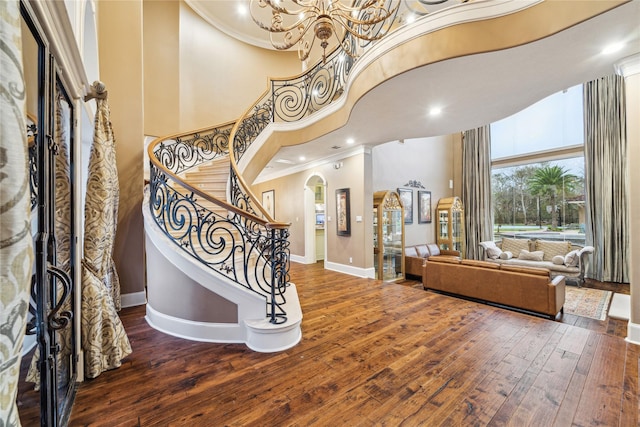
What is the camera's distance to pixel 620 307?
424cm

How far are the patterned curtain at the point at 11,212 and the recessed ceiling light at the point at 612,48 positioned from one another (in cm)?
397

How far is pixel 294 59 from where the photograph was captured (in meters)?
7.72

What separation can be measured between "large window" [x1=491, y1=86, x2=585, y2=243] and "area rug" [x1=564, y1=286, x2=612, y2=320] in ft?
6.55

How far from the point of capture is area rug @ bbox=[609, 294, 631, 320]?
3818 mm

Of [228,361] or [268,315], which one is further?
[268,315]

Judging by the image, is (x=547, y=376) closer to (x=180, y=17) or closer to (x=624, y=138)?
(x=624, y=138)

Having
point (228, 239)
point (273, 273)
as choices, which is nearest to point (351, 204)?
point (228, 239)

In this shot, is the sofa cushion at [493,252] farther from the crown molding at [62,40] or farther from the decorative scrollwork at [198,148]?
the crown molding at [62,40]

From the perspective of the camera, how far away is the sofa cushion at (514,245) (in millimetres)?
6704

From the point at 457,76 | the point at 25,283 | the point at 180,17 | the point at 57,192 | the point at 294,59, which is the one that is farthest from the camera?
the point at 294,59

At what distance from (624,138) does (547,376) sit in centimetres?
650

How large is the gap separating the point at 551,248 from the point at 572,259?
2.51 ft

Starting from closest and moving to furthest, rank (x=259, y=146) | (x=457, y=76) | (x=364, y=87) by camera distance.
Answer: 1. (x=457, y=76)
2. (x=364, y=87)
3. (x=259, y=146)

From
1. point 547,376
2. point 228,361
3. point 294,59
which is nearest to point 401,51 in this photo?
point 547,376
